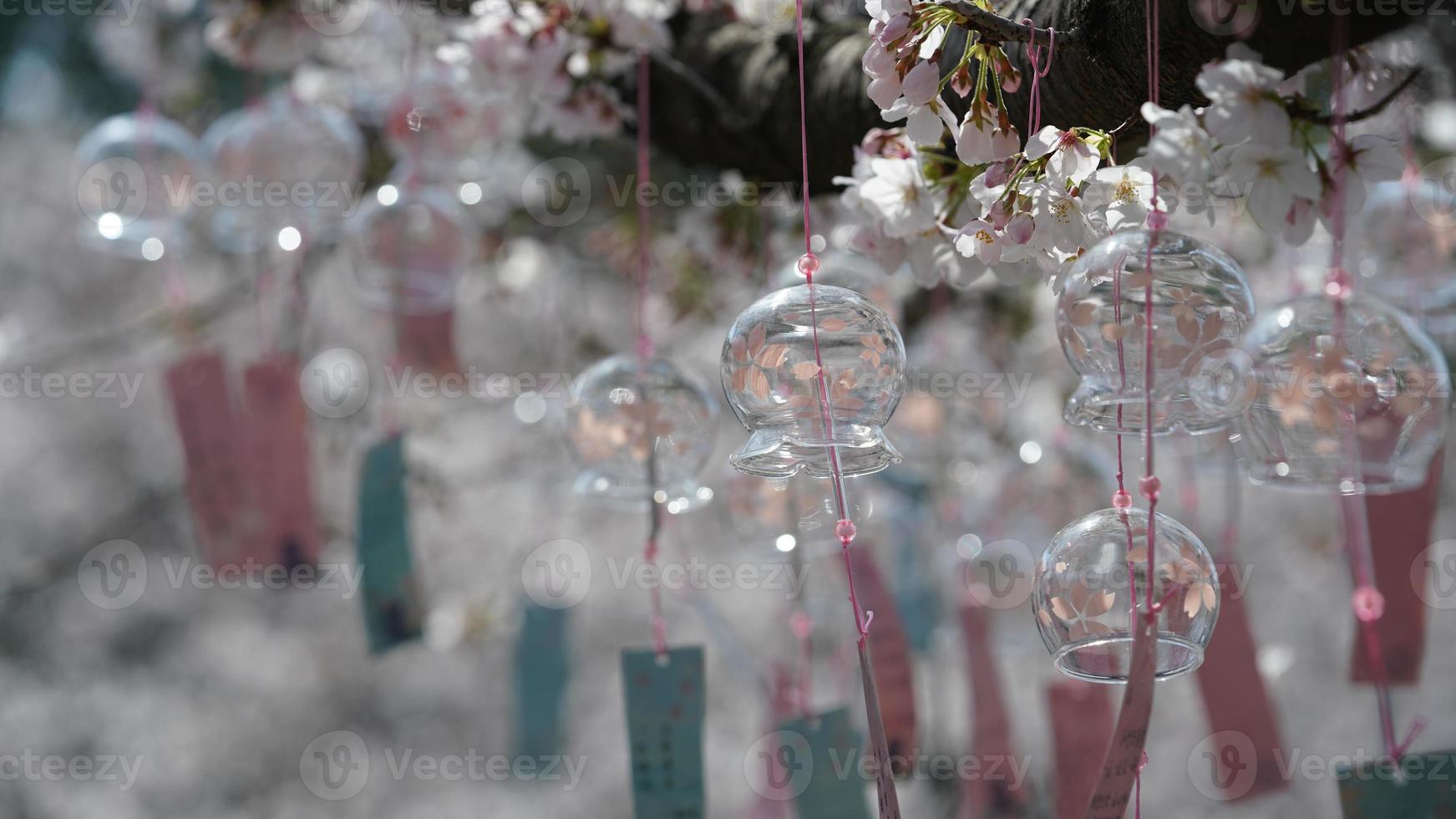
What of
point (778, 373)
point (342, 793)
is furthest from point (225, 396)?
point (342, 793)

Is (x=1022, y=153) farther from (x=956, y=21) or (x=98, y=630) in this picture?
(x=98, y=630)

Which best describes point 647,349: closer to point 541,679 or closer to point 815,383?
point 815,383

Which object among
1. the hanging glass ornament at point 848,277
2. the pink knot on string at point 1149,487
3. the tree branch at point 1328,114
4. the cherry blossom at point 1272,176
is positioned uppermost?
the hanging glass ornament at point 848,277

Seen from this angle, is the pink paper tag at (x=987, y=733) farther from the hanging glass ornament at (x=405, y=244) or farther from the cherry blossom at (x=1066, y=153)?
the cherry blossom at (x=1066, y=153)

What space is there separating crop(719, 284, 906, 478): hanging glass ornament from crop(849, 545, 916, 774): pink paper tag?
0.83 m

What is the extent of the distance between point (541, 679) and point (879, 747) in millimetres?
1525

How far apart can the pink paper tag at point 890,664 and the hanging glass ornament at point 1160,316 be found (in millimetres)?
959

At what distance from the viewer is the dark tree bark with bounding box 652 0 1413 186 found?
108 cm

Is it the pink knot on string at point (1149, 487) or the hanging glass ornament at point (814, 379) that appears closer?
the pink knot on string at point (1149, 487)

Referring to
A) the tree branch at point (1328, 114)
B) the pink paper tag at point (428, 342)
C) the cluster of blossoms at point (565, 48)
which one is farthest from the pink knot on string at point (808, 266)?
the pink paper tag at point (428, 342)

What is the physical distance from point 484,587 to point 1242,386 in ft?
20.3

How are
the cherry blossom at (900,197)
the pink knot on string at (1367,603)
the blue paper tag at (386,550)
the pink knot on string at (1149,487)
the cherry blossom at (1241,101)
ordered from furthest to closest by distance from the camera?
the blue paper tag at (386,550) → the pink knot on string at (1367,603) → the cherry blossom at (900,197) → the pink knot on string at (1149,487) → the cherry blossom at (1241,101)

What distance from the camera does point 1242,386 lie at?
1244 millimetres

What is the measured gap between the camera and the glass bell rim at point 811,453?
1.32m
